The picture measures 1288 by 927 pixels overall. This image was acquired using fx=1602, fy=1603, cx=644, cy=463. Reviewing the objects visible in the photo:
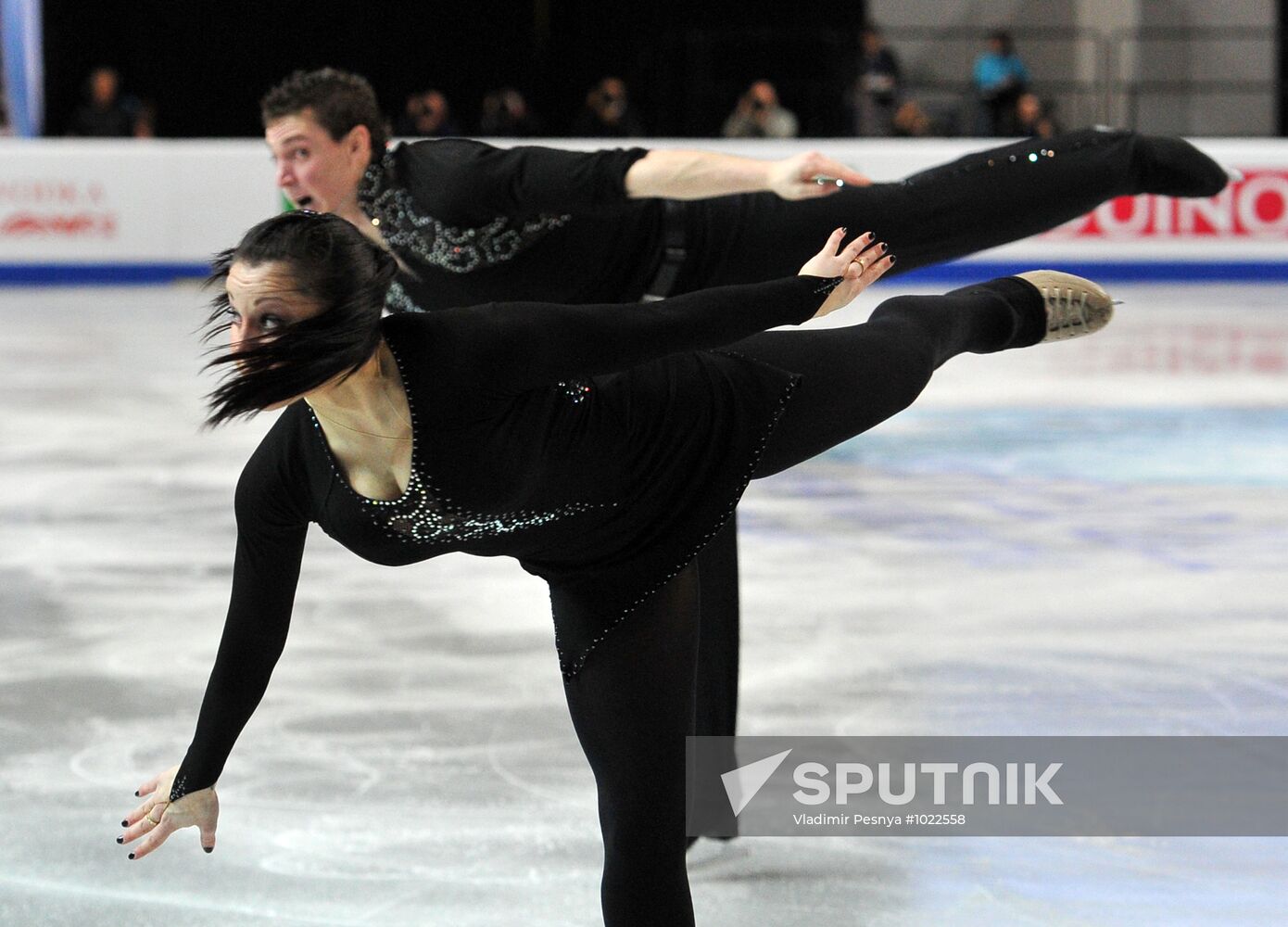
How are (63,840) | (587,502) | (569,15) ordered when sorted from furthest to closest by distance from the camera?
(569,15)
(63,840)
(587,502)

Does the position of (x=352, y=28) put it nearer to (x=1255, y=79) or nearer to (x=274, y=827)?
(x=1255, y=79)

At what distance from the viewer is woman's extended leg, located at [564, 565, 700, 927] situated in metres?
1.83

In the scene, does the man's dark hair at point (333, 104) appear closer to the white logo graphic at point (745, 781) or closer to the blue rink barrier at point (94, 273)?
the white logo graphic at point (745, 781)

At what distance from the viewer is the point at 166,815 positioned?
73.5 inches

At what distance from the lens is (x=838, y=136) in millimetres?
12328

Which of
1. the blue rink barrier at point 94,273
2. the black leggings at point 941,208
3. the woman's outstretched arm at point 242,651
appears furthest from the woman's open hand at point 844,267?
the blue rink barrier at point 94,273

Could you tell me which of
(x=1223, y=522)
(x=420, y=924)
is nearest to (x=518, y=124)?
(x=1223, y=522)

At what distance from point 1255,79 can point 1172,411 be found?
27.0ft

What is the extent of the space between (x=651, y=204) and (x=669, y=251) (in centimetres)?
9

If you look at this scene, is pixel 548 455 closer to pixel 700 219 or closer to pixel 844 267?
pixel 844 267

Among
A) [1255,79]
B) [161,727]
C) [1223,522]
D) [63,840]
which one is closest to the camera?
[63,840]

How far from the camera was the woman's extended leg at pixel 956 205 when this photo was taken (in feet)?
9.09

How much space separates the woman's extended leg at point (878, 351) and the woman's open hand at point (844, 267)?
0.14 metres

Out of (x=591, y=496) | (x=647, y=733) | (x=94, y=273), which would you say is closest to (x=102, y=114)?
(x=94, y=273)
